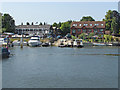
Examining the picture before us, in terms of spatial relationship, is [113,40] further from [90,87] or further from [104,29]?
[90,87]

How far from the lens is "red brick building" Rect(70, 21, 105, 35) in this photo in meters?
166

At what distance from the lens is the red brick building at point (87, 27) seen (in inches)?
6521

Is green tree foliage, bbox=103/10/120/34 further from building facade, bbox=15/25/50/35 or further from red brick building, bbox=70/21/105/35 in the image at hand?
building facade, bbox=15/25/50/35

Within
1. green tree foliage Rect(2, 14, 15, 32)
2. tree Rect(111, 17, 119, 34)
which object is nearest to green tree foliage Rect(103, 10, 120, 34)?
tree Rect(111, 17, 119, 34)

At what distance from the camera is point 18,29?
7643 inches

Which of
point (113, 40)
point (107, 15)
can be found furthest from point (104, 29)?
point (113, 40)

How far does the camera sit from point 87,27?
550ft

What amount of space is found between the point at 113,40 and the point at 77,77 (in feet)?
301

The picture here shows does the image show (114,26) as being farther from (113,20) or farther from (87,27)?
(87,27)

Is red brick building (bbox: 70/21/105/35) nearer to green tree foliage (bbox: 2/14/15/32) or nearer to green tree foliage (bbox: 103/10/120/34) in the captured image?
green tree foliage (bbox: 103/10/120/34)

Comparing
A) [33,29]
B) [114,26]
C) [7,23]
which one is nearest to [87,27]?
[114,26]

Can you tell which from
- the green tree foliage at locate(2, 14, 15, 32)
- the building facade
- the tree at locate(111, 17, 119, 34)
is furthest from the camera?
the building facade

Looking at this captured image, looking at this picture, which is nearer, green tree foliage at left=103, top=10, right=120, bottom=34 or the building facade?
green tree foliage at left=103, top=10, right=120, bottom=34

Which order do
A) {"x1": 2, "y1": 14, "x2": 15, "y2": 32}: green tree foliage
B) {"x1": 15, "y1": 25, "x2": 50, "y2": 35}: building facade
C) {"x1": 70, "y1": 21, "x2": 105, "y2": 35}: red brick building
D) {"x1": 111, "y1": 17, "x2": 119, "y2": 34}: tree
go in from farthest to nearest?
1. {"x1": 15, "y1": 25, "x2": 50, "y2": 35}: building facade
2. {"x1": 70, "y1": 21, "x2": 105, "y2": 35}: red brick building
3. {"x1": 2, "y1": 14, "x2": 15, "y2": 32}: green tree foliage
4. {"x1": 111, "y1": 17, "x2": 119, "y2": 34}: tree
